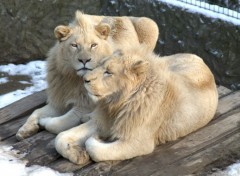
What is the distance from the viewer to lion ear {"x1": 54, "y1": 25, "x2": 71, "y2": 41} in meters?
4.84

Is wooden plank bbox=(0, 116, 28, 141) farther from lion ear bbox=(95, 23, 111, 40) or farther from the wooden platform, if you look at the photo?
lion ear bbox=(95, 23, 111, 40)

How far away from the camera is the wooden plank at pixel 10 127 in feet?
17.0

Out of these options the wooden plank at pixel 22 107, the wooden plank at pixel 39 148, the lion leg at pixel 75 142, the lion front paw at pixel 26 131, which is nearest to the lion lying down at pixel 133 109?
the lion leg at pixel 75 142

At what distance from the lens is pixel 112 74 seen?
4355 millimetres

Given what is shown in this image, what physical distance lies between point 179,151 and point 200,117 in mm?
361

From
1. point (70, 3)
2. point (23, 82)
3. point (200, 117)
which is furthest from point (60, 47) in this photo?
point (70, 3)

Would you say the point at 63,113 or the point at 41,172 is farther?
the point at 63,113

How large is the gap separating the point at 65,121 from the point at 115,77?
0.80m

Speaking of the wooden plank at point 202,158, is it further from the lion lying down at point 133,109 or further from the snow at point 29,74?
the snow at point 29,74

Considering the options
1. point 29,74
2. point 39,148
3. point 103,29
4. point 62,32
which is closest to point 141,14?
point 29,74

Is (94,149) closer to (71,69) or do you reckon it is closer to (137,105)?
(137,105)

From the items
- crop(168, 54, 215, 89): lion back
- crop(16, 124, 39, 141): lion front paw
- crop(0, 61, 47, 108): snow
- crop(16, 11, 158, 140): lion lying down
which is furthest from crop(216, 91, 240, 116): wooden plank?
crop(0, 61, 47, 108): snow

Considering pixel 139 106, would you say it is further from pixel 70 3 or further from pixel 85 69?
pixel 70 3

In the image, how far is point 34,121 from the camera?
16.8 feet
